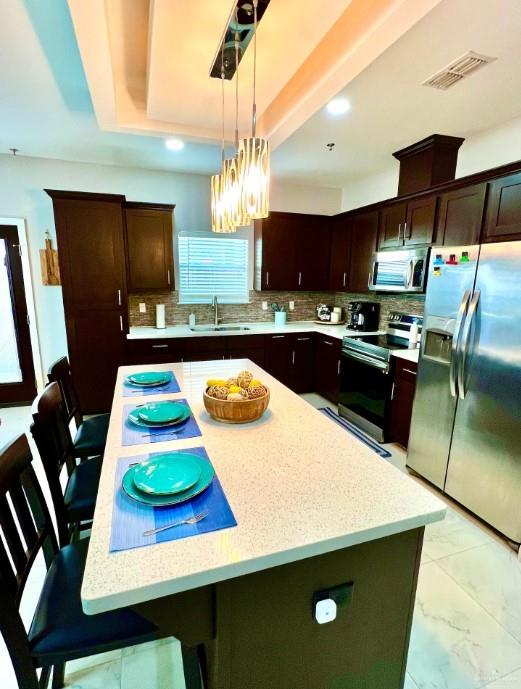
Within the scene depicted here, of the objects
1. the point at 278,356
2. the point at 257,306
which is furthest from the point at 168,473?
the point at 257,306

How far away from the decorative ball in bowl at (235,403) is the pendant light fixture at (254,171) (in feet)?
2.65

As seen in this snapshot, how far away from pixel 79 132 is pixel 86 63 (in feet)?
4.25

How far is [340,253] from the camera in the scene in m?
4.35

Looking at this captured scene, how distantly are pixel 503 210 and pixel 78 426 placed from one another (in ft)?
10.1

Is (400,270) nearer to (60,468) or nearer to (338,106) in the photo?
(338,106)

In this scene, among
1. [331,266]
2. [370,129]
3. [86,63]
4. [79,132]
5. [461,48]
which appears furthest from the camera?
[331,266]

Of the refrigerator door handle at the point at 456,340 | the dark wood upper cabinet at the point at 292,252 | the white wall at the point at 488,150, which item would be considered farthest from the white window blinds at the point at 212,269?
the refrigerator door handle at the point at 456,340

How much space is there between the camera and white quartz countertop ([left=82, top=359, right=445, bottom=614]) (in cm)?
80

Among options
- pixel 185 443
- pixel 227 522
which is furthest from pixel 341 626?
pixel 185 443

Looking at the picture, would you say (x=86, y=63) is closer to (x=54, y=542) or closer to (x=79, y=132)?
(x=79, y=132)

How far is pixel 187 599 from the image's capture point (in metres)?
0.86

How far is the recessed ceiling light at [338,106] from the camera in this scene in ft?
7.47

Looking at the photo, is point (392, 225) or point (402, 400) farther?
point (392, 225)

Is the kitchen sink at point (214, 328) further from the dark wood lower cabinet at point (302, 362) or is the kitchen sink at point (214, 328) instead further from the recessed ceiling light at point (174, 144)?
the recessed ceiling light at point (174, 144)
